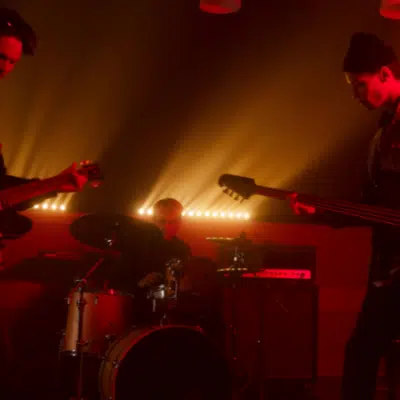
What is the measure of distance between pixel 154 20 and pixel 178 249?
2034 millimetres

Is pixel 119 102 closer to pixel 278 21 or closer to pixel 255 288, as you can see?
pixel 278 21

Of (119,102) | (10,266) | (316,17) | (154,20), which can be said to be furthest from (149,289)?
(316,17)

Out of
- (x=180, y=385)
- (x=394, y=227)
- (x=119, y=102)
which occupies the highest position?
(x=119, y=102)

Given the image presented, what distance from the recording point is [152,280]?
4.33m

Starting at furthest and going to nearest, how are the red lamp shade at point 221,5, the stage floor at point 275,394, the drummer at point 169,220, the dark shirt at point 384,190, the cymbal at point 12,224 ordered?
the drummer at point 169,220 → the stage floor at point 275,394 → the red lamp shade at point 221,5 → the cymbal at point 12,224 → the dark shirt at point 384,190

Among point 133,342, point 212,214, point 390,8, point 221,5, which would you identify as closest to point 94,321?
point 133,342

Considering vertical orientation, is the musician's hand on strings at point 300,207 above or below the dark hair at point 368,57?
below

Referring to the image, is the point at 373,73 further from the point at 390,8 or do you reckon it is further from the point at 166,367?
the point at 166,367

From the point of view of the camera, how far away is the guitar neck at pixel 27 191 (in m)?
2.73

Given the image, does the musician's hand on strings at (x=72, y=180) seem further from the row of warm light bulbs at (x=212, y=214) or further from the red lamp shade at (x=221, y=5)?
the row of warm light bulbs at (x=212, y=214)

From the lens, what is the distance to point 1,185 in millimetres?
2836

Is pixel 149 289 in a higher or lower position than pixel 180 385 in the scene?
higher

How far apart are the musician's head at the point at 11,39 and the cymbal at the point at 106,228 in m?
1.62

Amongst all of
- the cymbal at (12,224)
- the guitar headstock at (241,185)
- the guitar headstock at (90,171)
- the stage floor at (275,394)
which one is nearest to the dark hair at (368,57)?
the guitar headstock at (241,185)
